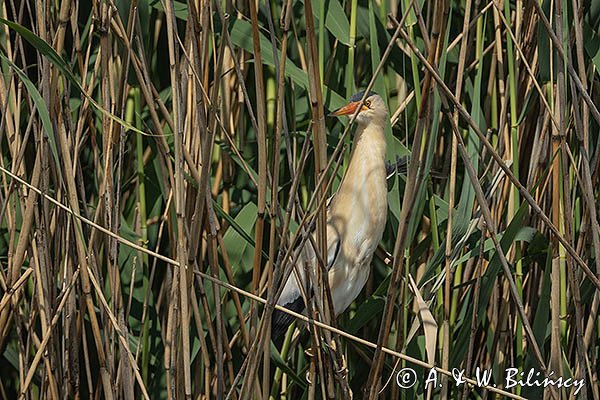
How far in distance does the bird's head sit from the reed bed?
36 millimetres

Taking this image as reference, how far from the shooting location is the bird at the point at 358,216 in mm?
1520

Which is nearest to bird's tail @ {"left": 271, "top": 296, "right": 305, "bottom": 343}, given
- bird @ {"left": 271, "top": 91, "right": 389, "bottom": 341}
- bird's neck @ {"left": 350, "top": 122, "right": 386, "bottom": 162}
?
bird @ {"left": 271, "top": 91, "right": 389, "bottom": 341}

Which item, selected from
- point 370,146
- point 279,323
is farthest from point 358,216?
point 279,323

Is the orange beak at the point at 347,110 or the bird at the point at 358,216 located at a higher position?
the orange beak at the point at 347,110

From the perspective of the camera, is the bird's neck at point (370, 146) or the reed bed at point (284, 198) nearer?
the reed bed at point (284, 198)

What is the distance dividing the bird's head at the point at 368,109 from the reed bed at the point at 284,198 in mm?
36

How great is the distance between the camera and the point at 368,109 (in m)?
1.49

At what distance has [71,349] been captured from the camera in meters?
1.38

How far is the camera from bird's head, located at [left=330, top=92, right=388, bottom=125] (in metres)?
1.31

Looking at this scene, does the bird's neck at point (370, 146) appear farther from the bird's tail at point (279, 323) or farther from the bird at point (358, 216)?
the bird's tail at point (279, 323)

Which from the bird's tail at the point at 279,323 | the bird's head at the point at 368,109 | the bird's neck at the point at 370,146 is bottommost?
the bird's tail at the point at 279,323

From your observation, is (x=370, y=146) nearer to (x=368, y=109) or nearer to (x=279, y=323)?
(x=368, y=109)

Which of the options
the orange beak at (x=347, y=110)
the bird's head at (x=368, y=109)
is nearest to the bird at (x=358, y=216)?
the bird's head at (x=368, y=109)

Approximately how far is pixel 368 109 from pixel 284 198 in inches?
8.3
